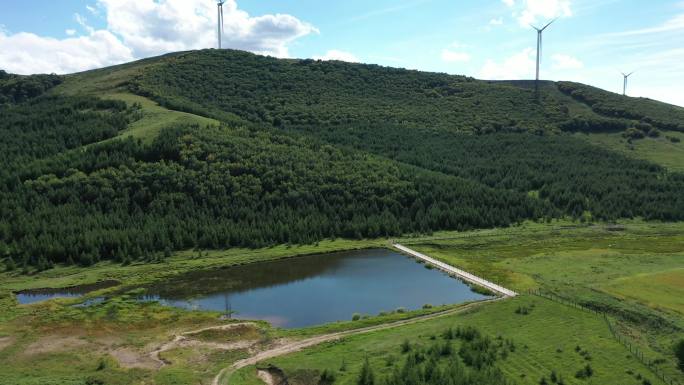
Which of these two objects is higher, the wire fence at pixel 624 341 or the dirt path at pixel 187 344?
the wire fence at pixel 624 341

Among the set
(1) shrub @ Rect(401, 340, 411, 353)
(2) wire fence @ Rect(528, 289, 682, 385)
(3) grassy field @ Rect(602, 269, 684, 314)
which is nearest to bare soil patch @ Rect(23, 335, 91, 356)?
(1) shrub @ Rect(401, 340, 411, 353)

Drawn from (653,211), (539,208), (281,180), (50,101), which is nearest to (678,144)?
(653,211)

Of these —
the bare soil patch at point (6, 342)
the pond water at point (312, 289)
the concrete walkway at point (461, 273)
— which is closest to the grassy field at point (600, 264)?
the concrete walkway at point (461, 273)

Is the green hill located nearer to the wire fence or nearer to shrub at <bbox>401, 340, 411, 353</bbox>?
the wire fence

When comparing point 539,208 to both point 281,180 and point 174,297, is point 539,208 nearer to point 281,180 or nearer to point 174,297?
point 281,180

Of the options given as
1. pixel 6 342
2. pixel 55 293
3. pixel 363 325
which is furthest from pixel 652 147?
pixel 6 342

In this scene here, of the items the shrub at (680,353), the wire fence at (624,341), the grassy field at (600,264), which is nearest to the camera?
the wire fence at (624,341)

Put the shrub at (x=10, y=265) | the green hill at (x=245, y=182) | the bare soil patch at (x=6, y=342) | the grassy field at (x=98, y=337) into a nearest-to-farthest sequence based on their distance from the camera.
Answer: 1. the grassy field at (x=98, y=337)
2. the bare soil patch at (x=6, y=342)
3. the shrub at (x=10, y=265)
4. the green hill at (x=245, y=182)

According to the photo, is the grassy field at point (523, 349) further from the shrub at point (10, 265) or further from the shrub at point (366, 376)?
the shrub at point (10, 265)
